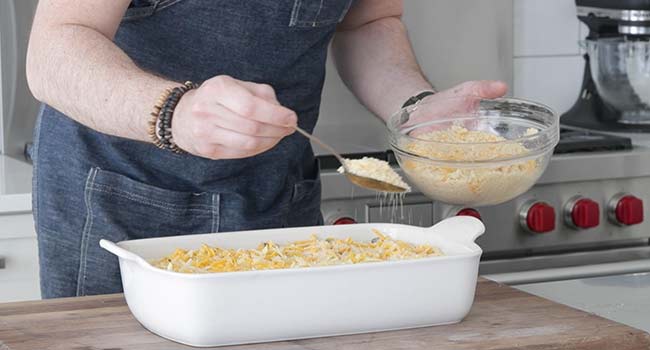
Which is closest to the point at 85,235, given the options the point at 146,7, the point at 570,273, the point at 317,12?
the point at 146,7

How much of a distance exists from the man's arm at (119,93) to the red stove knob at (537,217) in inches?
37.5

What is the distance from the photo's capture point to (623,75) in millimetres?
2432

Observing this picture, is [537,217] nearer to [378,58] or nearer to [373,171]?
[378,58]

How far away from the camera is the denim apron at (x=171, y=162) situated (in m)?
1.46

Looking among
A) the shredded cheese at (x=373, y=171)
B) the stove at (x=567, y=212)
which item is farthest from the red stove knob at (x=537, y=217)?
the shredded cheese at (x=373, y=171)

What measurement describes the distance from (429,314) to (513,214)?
3.00 ft

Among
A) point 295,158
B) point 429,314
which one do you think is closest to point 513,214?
point 295,158

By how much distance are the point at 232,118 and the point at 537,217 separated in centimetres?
108

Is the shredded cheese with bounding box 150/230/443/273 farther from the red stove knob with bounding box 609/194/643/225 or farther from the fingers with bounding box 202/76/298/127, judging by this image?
the red stove knob with bounding box 609/194/643/225

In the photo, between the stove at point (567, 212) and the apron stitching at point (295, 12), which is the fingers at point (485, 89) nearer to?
the apron stitching at point (295, 12)

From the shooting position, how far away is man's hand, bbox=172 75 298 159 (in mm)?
1077

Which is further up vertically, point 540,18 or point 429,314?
point 540,18

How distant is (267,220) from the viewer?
1.57 metres

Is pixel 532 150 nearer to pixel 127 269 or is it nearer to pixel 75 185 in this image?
pixel 127 269
